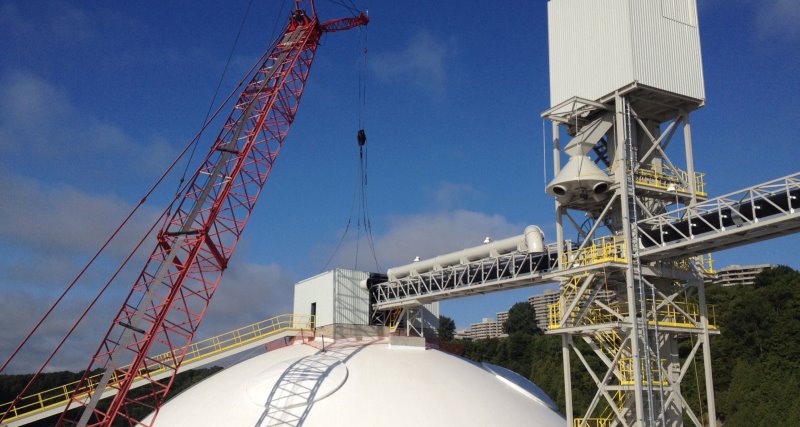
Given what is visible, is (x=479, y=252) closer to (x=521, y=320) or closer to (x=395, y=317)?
(x=395, y=317)

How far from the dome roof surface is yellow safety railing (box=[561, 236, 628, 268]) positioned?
372 inches

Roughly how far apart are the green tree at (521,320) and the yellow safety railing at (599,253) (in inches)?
4637

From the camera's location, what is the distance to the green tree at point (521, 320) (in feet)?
503

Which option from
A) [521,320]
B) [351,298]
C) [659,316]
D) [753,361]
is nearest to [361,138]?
[351,298]

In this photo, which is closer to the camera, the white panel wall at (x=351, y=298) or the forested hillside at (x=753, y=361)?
→ the white panel wall at (x=351, y=298)

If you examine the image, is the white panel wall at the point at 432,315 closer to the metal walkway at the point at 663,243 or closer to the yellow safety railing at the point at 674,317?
the metal walkway at the point at 663,243

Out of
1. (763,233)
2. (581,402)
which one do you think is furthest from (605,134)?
(581,402)

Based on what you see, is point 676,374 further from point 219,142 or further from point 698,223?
point 219,142

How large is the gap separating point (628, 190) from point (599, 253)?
→ 3445mm

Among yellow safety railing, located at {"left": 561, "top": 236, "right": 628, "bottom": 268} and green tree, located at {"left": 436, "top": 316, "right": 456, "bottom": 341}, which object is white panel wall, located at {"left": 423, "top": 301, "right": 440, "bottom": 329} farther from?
green tree, located at {"left": 436, "top": 316, "right": 456, "bottom": 341}

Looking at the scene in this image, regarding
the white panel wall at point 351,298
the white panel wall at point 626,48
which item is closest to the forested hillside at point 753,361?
the white panel wall at point 351,298

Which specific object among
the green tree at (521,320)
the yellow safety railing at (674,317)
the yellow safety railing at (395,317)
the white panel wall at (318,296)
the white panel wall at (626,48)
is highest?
the white panel wall at (626,48)

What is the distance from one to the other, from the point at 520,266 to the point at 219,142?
64.6 feet

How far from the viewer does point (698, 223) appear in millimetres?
31688
